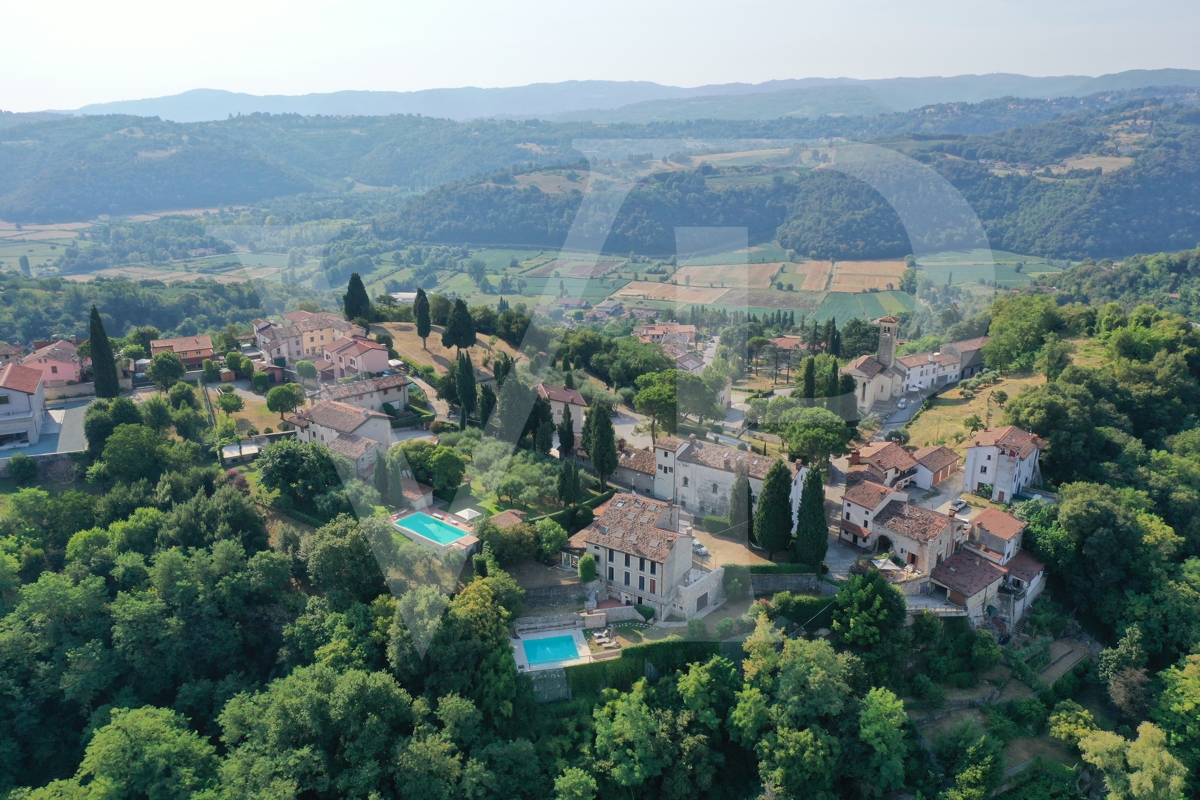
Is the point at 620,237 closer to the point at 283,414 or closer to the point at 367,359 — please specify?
the point at 367,359

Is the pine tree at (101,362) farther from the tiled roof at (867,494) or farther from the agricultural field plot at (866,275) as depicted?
the agricultural field plot at (866,275)

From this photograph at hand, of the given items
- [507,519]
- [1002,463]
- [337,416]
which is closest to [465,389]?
[337,416]

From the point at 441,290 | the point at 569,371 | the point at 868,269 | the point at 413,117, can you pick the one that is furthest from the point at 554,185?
the point at 413,117

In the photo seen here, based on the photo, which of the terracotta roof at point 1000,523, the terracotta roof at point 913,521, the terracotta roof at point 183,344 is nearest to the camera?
the terracotta roof at point 913,521

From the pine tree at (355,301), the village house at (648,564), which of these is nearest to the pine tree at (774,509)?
the village house at (648,564)

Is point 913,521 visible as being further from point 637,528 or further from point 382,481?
point 382,481

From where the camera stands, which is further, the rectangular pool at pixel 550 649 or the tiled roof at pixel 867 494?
the tiled roof at pixel 867 494

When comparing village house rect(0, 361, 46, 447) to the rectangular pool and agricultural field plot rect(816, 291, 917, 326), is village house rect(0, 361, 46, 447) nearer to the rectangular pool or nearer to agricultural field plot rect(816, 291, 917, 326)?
the rectangular pool

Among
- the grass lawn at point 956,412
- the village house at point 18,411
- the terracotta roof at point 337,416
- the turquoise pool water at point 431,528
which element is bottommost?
the grass lawn at point 956,412
